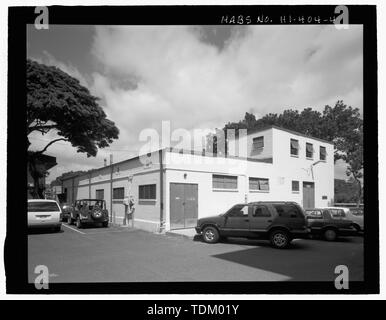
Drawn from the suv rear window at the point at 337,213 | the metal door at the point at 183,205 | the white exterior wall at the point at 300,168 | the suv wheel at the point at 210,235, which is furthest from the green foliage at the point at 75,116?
the suv rear window at the point at 337,213

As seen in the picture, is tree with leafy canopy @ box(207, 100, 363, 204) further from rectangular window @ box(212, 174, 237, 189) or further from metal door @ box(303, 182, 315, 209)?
rectangular window @ box(212, 174, 237, 189)

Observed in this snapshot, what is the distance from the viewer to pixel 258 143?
20281 mm

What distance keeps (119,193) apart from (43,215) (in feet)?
18.9

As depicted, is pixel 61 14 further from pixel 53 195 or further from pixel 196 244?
pixel 53 195

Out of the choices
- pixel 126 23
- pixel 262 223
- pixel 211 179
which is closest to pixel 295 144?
pixel 211 179

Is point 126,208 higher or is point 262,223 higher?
point 262,223

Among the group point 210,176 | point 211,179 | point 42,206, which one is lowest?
point 42,206

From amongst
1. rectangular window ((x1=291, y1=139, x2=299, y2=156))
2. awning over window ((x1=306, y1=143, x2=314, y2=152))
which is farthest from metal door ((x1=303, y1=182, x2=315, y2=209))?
awning over window ((x1=306, y1=143, x2=314, y2=152))

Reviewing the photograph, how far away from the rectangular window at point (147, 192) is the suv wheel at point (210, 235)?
167 inches

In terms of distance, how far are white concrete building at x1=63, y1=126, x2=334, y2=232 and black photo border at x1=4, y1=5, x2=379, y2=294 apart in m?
10.4

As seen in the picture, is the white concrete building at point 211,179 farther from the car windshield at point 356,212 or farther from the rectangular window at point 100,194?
the car windshield at point 356,212

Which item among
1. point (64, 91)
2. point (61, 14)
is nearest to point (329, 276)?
point (61, 14)

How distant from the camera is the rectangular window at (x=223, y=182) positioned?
51.1 feet

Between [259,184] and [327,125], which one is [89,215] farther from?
[327,125]
